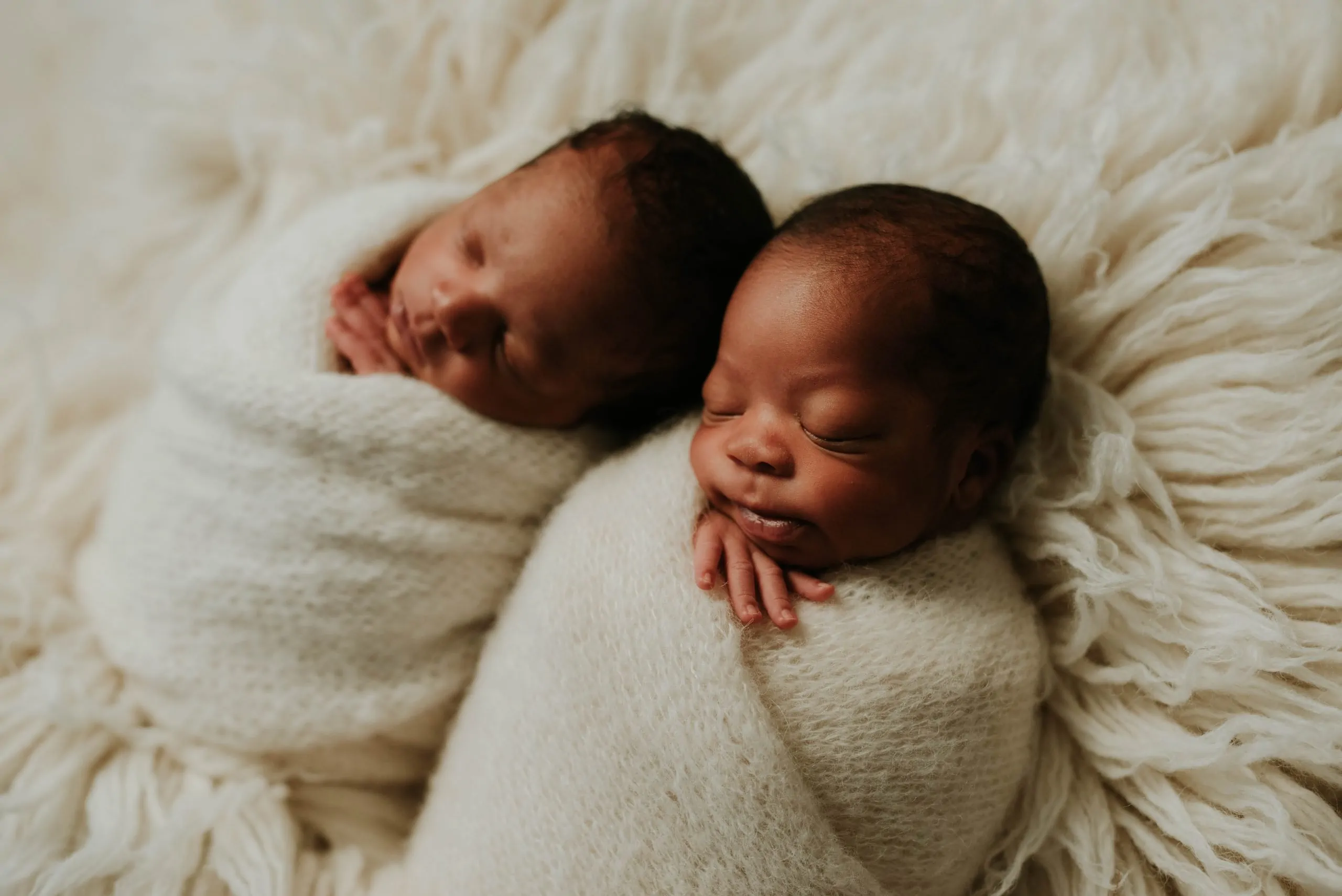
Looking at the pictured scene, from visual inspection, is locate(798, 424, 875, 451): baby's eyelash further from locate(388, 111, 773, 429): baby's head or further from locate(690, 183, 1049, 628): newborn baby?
locate(388, 111, 773, 429): baby's head

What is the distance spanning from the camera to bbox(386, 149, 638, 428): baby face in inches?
31.1

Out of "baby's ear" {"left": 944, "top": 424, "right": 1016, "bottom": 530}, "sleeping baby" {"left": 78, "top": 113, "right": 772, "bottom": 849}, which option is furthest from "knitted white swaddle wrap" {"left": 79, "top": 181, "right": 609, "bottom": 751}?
"baby's ear" {"left": 944, "top": 424, "right": 1016, "bottom": 530}

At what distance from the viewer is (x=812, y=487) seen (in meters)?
0.69

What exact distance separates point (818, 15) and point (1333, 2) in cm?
42

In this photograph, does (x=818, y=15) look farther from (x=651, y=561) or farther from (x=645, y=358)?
(x=651, y=561)

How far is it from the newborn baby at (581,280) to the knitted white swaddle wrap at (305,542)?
39 mm

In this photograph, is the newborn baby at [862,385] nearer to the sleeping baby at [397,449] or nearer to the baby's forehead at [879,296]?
the baby's forehead at [879,296]

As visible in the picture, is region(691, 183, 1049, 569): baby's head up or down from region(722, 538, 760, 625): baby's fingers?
up

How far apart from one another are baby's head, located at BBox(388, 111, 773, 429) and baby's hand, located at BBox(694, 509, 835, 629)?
161 mm

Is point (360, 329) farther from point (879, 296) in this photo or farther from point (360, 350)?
point (879, 296)

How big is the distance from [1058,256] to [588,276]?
37 centimetres

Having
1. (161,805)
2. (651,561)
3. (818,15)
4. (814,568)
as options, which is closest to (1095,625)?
(814,568)

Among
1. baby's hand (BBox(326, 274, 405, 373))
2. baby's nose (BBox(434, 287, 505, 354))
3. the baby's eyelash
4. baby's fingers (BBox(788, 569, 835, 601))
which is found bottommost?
baby's fingers (BBox(788, 569, 835, 601))

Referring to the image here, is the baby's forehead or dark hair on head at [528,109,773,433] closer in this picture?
the baby's forehead
